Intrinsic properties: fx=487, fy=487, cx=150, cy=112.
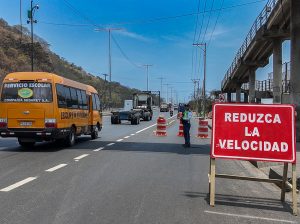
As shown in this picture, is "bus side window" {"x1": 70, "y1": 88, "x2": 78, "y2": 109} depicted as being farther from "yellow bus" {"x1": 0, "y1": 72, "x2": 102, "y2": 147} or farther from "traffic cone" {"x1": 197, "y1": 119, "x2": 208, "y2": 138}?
"traffic cone" {"x1": 197, "y1": 119, "x2": 208, "y2": 138}

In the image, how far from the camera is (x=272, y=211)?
7.65 m

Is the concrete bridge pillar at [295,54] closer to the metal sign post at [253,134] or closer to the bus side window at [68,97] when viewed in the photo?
the bus side window at [68,97]

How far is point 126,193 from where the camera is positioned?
8.69 meters

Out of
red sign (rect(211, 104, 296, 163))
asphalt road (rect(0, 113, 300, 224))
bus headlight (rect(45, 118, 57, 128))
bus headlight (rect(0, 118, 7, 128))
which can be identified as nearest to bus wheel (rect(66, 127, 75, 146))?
bus headlight (rect(45, 118, 57, 128))

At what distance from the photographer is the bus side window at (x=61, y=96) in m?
16.9

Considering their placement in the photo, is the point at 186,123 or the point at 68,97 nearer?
the point at 68,97

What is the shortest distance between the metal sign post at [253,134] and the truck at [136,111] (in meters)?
35.4

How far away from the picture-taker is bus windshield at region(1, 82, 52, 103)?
54.4 feet

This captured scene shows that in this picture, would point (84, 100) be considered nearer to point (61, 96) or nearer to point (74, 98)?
point (74, 98)

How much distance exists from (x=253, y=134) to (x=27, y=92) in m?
10.5

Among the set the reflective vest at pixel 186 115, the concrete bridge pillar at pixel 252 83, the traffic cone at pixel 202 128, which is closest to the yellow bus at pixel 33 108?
the reflective vest at pixel 186 115

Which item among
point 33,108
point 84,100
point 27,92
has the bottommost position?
point 33,108

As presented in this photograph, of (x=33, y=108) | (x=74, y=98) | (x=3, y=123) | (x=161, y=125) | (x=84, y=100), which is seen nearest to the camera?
(x=33, y=108)

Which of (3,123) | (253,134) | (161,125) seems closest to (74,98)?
(3,123)
